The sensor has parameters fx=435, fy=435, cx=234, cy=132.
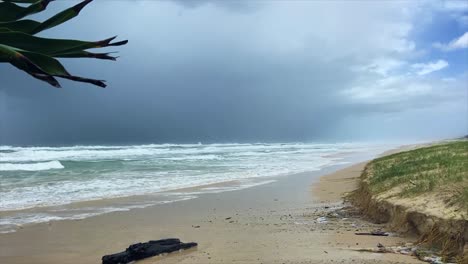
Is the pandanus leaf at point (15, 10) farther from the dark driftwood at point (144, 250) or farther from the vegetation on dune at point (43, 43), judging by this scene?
the dark driftwood at point (144, 250)

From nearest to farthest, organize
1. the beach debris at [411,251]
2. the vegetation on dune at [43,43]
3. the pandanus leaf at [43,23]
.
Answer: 1. the vegetation on dune at [43,43]
2. the pandanus leaf at [43,23]
3. the beach debris at [411,251]

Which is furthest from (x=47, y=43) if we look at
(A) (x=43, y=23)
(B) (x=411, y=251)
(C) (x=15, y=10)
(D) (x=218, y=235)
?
(D) (x=218, y=235)

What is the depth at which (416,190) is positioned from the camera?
805 centimetres

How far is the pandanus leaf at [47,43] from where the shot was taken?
84.8 inches

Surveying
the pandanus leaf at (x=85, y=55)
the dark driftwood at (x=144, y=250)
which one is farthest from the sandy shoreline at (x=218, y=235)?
the pandanus leaf at (x=85, y=55)

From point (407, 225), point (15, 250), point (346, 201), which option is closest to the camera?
point (407, 225)

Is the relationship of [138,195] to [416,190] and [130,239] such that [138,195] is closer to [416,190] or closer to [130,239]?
[130,239]

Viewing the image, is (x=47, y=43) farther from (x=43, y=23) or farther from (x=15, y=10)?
(x=15, y=10)

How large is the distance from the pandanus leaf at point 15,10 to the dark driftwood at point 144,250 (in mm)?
4567

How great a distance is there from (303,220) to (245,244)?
2448 millimetres

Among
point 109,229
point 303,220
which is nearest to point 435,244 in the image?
point 303,220

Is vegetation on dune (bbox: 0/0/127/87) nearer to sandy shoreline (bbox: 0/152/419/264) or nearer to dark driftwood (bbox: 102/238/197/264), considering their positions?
sandy shoreline (bbox: 0/152/419/264)

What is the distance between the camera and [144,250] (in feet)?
21.3

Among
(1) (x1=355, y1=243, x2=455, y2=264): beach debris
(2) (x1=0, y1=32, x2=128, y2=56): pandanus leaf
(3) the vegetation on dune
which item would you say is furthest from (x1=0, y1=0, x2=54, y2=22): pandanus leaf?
(1) (x1=355, y1=243, x2=455, y2=264): beach debris
